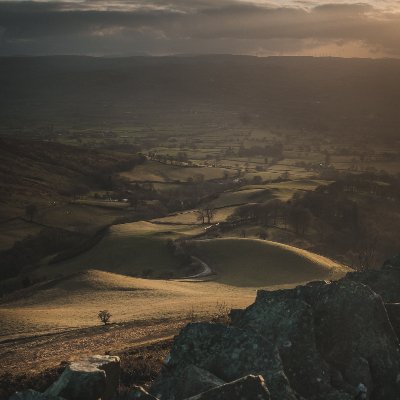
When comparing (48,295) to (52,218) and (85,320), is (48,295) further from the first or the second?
(52,218)

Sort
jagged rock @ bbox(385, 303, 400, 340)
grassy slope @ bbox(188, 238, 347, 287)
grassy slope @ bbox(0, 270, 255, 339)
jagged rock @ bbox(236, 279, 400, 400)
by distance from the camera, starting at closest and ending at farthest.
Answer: jagged rock @ bbox(236, 279, 400, 400) < jagged rock @ bbox(385, 303, 400, 340) < grassy slope @ bbox(0, 270, 255, 339) < grassy slope @ bbox(188, 238, 347, 287)

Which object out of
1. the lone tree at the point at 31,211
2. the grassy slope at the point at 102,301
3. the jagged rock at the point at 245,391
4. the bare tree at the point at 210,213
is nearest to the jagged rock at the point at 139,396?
the jagged rock at the point at 245,391

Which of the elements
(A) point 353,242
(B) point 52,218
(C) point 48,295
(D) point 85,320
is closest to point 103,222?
(B) point 52,218

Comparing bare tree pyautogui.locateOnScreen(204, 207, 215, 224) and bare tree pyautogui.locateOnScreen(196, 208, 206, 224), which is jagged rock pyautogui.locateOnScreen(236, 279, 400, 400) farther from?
bare tree pyautogui.locateOnScreen(204, 207, 215, 224)

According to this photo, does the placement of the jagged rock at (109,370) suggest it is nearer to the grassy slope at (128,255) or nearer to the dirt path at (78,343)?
the dirt path at (78,343)

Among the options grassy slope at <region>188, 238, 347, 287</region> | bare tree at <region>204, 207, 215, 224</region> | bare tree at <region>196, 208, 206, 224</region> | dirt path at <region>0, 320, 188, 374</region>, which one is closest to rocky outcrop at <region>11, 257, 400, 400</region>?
dirt path at <region>0, 320, 188, 374</region>
